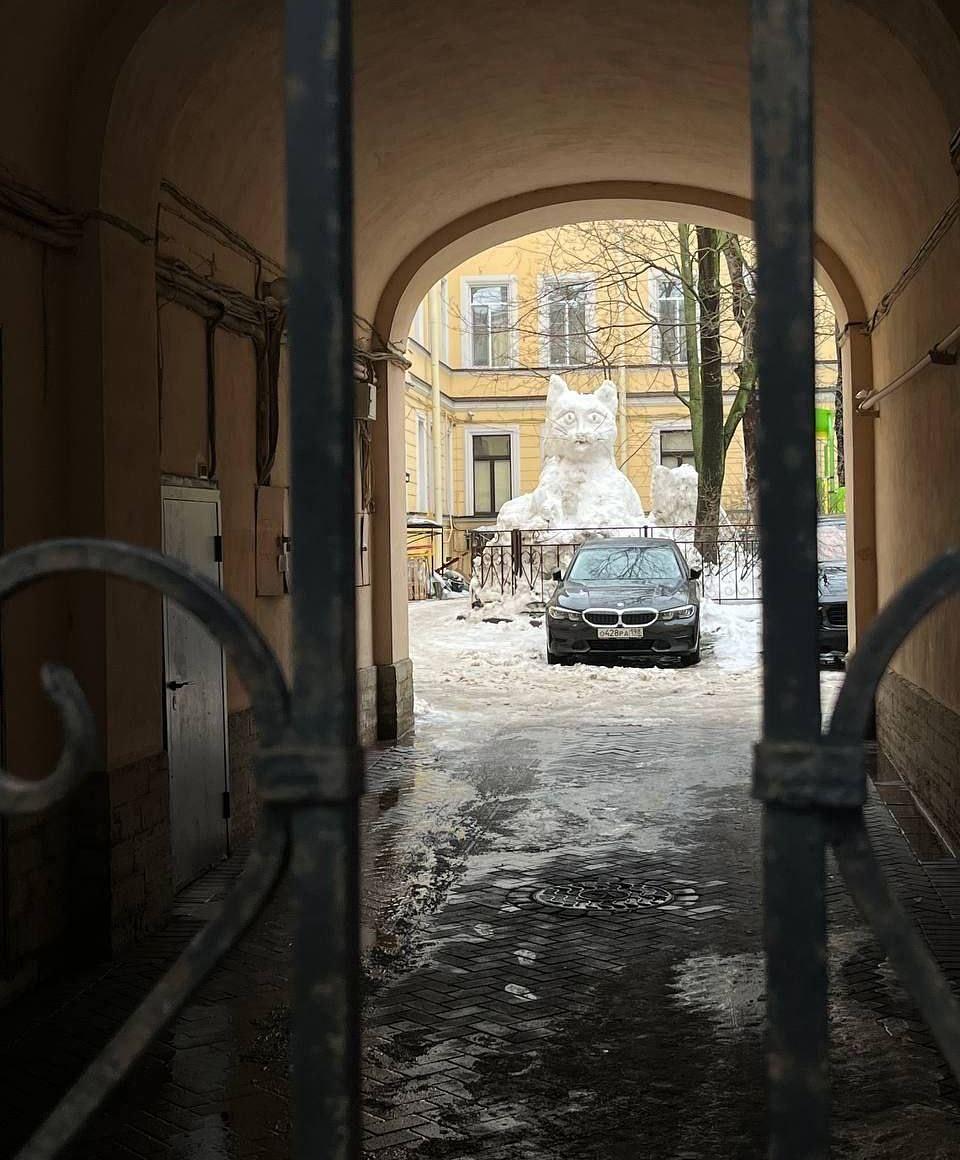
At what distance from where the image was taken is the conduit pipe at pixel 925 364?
7.80m

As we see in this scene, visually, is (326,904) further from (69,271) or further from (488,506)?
(488,506)

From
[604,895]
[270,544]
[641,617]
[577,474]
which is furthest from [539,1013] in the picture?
[577,474]

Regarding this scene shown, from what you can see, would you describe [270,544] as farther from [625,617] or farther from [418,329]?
[418,329]

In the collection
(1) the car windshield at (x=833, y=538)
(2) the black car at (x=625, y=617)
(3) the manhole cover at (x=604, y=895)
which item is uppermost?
(1) the car windshield at (x=833, y=538)

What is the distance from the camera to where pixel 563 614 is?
18250 millimetres

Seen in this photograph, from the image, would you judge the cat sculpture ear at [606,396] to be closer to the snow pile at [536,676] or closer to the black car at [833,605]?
the snow pile at [536,676]

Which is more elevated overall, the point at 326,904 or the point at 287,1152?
the point at 326,904

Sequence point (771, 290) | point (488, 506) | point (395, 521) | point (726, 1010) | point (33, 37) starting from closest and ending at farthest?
point (771, 290) < point (726, 1010) < point (33, 37) < point (395, 521) < point (488, 506)

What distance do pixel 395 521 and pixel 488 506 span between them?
26.3 m

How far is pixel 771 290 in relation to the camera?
142 centimetres

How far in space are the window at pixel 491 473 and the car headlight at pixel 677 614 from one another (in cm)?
2139

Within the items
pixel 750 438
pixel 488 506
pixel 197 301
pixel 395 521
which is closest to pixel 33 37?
pixel 197 301

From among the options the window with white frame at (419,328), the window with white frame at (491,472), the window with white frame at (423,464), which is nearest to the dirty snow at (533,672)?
the window with white frame at (423,464)

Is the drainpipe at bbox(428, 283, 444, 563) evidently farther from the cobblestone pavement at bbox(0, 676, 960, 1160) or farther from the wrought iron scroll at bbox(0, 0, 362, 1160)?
the wrought iron scroll at bbox(0, 0, 362, 1160)
